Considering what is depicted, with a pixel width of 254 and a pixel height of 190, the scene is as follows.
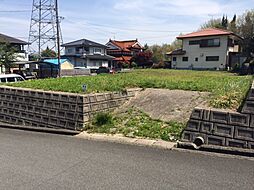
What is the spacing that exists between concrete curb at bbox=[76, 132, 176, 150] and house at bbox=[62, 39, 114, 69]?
37037mm

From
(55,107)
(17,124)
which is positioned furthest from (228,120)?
(17,124)

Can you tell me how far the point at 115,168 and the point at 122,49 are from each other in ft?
164

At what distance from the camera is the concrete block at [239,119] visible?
433 centimetres

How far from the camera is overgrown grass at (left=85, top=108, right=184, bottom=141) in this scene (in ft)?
17.6

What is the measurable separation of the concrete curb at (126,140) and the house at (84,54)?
37037 millimetres

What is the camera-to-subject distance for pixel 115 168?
379 cm

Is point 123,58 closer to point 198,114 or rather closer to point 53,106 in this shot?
point 53,106

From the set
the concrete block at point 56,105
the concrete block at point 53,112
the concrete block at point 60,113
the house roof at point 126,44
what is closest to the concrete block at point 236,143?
the concrete block at point 60,113

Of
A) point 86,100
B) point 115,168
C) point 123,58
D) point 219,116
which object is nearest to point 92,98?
point 86,100

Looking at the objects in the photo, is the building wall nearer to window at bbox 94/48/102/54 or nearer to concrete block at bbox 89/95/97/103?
window at bbox 94/48/102/54

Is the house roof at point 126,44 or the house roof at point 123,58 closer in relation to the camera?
the house roof at point 123,58

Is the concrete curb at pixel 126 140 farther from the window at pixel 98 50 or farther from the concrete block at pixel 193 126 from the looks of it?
the window at pixel 98 50

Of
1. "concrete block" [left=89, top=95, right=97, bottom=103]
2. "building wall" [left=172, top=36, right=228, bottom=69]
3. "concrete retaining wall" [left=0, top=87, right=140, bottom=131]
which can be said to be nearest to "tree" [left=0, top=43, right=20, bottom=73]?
"concrete retaining wall" [left=0, top=87, right=140, bottom=131]

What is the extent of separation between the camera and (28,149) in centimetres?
487
